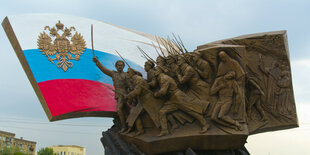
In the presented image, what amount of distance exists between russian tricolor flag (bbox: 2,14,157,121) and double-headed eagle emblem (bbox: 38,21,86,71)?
13 cm

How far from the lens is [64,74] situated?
369 inches

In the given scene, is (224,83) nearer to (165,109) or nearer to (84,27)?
(165,109)

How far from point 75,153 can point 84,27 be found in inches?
1302

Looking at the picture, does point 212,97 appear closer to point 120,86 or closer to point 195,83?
point 195,83

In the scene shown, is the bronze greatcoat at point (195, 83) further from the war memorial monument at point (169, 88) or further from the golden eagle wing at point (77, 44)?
the golden eagle wing at point (77, 44)

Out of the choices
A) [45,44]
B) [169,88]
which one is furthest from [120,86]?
[45,44]

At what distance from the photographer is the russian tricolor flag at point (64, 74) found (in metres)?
8.93

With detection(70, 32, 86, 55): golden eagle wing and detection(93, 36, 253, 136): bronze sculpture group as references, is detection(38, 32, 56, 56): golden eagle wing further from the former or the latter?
detection(93, 36, 253, 136): bronze sculpture group

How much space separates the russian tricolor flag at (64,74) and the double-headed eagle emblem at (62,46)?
0.42ft

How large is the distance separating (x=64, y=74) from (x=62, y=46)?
98 cm

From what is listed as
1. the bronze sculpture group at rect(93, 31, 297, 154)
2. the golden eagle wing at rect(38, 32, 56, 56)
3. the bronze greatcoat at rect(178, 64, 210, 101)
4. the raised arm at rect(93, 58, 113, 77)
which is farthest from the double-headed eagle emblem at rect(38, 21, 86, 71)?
the bronze greatcoat at rect(178, 64, 210, 101)

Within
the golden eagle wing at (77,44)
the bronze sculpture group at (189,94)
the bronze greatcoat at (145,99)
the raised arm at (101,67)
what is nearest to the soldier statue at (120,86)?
the raised arm at (101,67)

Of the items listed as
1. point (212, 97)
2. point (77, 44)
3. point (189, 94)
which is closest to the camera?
point (212, 97)

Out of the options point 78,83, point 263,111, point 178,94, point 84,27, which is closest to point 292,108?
point 263,111
